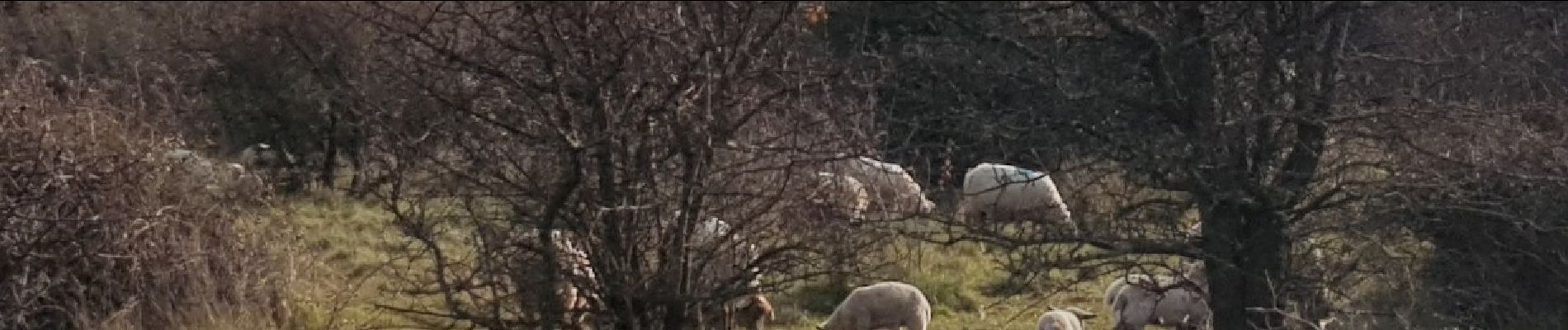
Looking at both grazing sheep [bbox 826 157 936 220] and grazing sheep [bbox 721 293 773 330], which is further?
grazing sheep [bbox 721 293 773 330]

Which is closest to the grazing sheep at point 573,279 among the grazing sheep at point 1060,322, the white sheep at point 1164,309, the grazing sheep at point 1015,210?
the grazing sheep at point 1015,210

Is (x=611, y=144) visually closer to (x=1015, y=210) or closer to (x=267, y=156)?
(x=1015, y=210)

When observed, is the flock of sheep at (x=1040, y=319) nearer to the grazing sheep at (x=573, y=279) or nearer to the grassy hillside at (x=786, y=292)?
the grassy hillside at (x=786, y=292)

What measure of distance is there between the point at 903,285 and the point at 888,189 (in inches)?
21.9

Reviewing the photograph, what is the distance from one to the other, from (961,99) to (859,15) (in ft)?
9.53

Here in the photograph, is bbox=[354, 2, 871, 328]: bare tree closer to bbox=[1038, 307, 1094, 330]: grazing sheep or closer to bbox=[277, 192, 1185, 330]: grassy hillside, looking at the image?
bbox=[277, 192, 1185, 330]: grassy hillside

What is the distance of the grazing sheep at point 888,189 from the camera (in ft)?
22.9

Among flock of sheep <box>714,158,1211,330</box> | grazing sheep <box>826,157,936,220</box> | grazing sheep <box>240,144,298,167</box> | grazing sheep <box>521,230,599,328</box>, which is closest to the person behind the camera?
grazing sheep <box>521,230,599,328</box>

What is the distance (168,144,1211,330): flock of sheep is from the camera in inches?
266

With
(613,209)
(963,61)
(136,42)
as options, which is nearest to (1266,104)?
(963,61)

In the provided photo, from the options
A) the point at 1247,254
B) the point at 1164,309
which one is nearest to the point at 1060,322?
the point at 1164,309

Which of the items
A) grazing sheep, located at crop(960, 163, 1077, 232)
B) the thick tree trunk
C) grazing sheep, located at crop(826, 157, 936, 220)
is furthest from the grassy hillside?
the thick tree trunk

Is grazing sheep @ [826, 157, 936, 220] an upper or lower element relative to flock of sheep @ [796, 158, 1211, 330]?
upper

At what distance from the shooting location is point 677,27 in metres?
6.53
